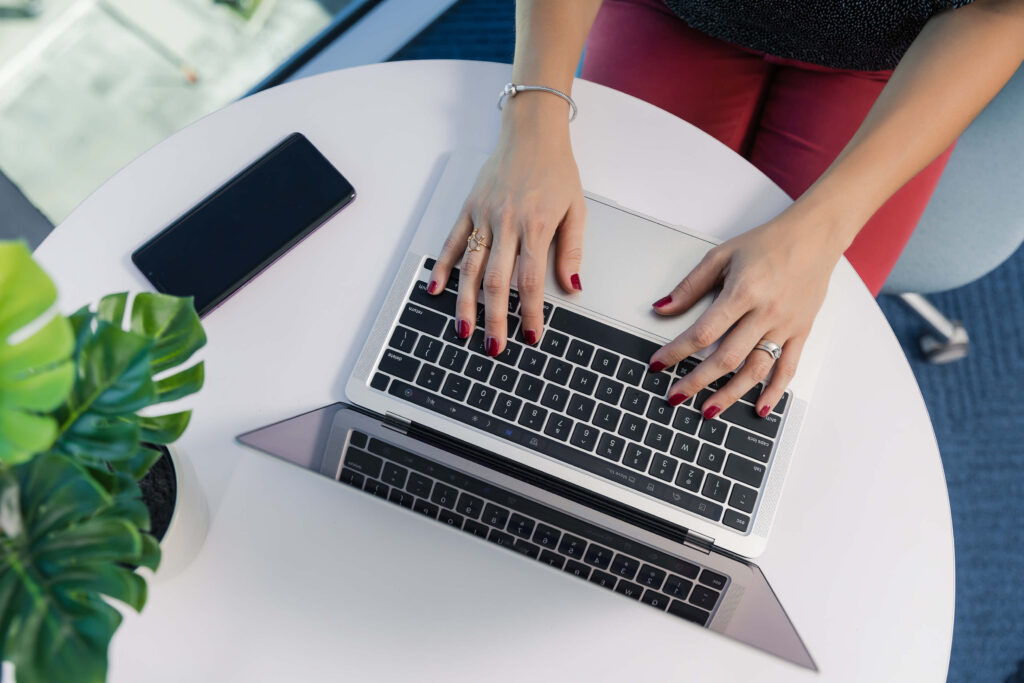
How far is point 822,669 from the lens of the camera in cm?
59

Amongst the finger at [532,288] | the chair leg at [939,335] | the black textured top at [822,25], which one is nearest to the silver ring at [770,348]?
the finger at [532,288]

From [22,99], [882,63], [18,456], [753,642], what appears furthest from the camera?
[22,99]

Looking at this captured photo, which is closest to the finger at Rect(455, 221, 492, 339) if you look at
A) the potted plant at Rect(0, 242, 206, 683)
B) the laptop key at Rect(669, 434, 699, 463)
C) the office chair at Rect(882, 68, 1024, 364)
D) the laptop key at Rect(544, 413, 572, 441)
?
the laptop key at Rect(544, 413, 572, 441)

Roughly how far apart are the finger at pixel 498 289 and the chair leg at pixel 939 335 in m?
0.97

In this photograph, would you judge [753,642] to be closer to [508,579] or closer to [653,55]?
[508,579]

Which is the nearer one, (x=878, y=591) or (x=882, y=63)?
(x=878, y=591)

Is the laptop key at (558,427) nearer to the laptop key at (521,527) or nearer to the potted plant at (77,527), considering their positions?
the laptop key at (521,527)

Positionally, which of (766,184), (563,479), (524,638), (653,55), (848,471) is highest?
(653,55)

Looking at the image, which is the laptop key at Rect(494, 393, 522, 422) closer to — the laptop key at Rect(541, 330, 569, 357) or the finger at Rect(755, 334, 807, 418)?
the laptop key at Rect(541, 330, 569, 357)

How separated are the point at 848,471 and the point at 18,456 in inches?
25.5

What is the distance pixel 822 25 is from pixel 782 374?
0.47 m

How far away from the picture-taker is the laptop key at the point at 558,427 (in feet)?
1.96

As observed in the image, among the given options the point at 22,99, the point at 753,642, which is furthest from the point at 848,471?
the point at 22,99

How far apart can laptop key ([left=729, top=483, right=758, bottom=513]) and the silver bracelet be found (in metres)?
0.43
